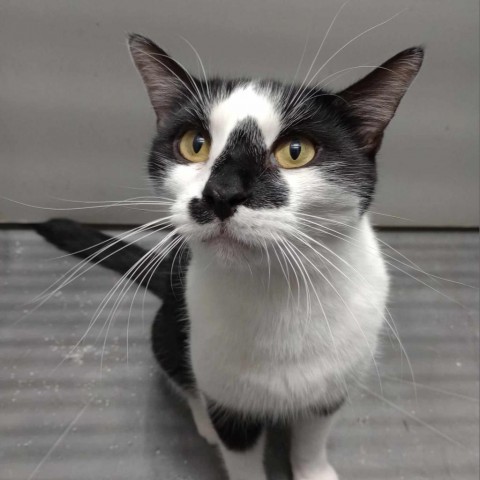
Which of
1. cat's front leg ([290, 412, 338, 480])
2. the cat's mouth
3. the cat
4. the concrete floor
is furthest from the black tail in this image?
the cat's mouth

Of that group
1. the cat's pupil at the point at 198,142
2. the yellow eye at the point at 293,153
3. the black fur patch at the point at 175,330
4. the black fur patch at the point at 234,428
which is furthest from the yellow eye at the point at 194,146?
the black fur patch at the point at 234,428

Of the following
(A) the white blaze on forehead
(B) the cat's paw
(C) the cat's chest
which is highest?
(A) the white blaze on forehead

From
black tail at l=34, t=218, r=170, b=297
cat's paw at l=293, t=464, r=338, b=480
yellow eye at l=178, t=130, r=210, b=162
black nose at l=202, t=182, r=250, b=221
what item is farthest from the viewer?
black tail at l=34, t=218, r=170, b=297

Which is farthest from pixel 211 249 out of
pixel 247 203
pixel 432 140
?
pixel 432 140

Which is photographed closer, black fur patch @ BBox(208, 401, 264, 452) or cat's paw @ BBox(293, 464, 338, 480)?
black fur patch @ BBox(208, 401, 264, 452)

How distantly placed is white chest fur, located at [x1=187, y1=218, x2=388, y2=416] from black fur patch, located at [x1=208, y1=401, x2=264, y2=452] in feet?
0.13

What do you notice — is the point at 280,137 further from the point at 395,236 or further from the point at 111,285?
the point at 395,236

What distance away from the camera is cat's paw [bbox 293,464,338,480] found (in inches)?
36.5

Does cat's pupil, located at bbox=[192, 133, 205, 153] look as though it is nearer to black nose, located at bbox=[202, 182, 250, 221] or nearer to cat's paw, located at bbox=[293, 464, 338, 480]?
black nose, located at bbox=[202, 182, 250, 221]

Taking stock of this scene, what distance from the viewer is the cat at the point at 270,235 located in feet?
1.86

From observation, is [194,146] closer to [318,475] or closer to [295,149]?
[295,149]

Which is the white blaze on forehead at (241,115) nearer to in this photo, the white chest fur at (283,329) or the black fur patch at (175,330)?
the white chest fur at (283,329)

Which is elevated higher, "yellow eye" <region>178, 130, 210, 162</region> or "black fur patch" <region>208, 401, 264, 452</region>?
"yellow eye" <region>178, 130, 210, 162</region>

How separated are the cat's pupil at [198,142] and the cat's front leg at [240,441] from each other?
0.42 m
